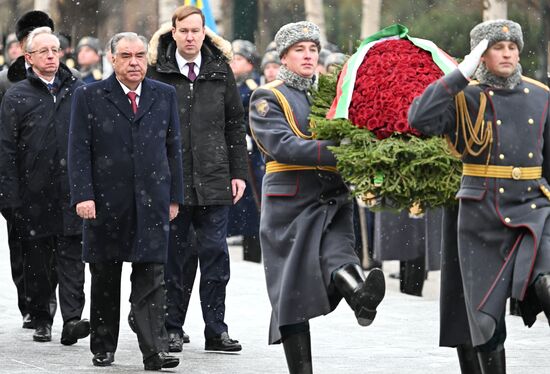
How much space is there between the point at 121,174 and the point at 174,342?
1454mm

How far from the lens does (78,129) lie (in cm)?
1123

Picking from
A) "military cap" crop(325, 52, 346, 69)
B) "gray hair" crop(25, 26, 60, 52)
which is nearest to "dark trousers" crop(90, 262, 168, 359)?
"gray hair" crop(25, 26, 60, 52)

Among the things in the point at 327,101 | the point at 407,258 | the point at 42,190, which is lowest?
the point at 407,258

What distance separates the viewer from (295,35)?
34.0 ft

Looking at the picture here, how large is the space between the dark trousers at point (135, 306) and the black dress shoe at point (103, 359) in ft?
0.09

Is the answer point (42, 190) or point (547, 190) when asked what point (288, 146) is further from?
point (42, 190)

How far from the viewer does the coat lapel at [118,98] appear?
1130 centimetres

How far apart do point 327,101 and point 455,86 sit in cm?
121

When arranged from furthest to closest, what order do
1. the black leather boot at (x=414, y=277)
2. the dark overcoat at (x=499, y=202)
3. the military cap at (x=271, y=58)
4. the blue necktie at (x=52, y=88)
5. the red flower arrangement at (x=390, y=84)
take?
1. the military cap at (x=271, y=58)
2. the black leather boot at (x=414, y=277)
3. the blue necktie at (x=52, y=88)
4. the red flower arrangement at (x=390, y=84)
5. the dark overcoat at (x=499, y=202)

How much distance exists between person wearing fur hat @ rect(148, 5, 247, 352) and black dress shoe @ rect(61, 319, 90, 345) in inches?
23.3

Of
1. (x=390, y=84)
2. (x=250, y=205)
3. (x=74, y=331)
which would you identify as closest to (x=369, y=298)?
(x=390, y=84)

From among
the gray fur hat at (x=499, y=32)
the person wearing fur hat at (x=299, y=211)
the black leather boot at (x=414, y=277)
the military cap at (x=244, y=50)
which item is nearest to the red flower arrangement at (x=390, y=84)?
the person wearing fur hat at (x=299, y=211)

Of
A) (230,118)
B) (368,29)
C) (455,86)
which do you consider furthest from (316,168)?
(368,29)

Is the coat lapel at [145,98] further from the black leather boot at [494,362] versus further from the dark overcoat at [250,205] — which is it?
the dark overcoat at [250,205]
